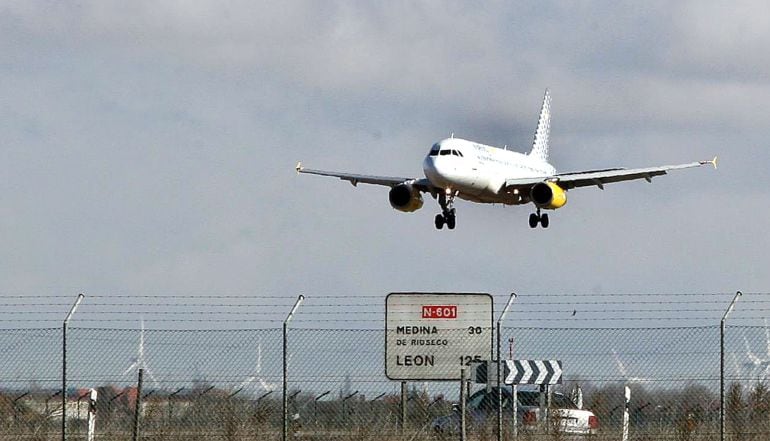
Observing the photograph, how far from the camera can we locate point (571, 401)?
23828mm

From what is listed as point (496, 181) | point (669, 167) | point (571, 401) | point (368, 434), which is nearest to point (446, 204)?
point (496, 181)

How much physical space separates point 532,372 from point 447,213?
3346cm

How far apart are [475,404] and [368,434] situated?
9476 millimetres

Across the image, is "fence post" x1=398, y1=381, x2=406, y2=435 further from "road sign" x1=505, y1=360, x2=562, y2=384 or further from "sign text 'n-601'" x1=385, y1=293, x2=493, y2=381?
"road sign" x1=505, y1=360, x2=562, y2=384

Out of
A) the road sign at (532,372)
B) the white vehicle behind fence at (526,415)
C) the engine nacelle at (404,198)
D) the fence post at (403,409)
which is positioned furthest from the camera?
the engine nacelle at (404,198)

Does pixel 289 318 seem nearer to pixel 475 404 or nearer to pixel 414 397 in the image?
pixel 414 397

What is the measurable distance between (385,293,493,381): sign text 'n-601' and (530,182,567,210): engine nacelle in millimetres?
35504

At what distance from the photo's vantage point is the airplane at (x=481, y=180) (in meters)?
53.2

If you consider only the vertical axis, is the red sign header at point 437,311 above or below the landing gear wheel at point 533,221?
below

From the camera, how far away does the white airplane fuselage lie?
5269cm

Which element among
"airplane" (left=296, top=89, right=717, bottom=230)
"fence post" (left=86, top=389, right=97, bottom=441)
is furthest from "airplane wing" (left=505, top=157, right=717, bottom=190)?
"fence post" (left=86, top=389, right=97, bottom=441)

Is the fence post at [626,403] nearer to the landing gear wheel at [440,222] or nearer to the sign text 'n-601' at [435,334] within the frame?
the sign text 'n-601' at [435,334]

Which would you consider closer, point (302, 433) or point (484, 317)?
point (484, 317)

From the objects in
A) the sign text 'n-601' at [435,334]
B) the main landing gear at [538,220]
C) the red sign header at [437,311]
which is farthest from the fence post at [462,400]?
the main landing gear at [538,220]
